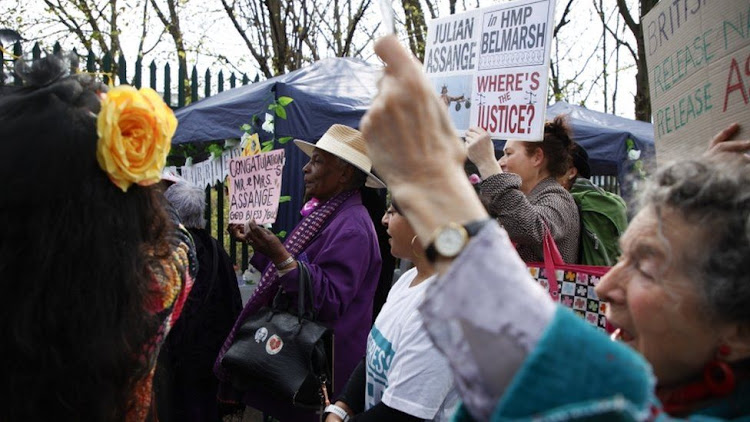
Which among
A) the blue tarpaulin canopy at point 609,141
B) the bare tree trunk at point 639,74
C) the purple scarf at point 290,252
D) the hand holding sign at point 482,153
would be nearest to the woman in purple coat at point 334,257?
the purple scarf at point 290,252

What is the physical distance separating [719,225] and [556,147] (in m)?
2.39

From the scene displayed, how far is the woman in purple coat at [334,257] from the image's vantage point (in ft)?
11.7

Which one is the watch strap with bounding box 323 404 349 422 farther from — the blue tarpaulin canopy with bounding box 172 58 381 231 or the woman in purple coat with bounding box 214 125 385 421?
the blue tarpaulin canopy with bounding box 172 58 381 231

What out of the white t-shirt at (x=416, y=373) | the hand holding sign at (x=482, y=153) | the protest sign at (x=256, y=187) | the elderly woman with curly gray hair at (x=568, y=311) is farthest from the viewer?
the protest sign at (x=256, y=187)

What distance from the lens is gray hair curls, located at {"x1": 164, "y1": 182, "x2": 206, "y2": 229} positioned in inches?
174

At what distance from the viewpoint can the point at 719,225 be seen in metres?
1.13

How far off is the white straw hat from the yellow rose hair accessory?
2.40 metres

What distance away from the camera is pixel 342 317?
12.3 ft

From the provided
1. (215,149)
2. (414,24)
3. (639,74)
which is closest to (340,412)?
(215,149)

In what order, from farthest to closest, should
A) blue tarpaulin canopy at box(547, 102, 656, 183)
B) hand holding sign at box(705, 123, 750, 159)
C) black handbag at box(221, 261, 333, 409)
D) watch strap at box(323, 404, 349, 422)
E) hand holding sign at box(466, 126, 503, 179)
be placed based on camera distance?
blue tarpaulin canopy at box(547, 102, 656, 183), black handbag at box(221, 261, 333, 409), hand holding sign at box(466, 126, 503, 179), watch strap at box(323, 404, 349, 422), hand holding sign at box(705, 123, 750, 159)

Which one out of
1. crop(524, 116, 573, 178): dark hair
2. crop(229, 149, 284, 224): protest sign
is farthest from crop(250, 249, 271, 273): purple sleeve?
crop(524, 116, 573, 178): dark hair

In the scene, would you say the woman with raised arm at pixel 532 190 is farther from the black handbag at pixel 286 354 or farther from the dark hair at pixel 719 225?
the dark hair at pixel 719 225

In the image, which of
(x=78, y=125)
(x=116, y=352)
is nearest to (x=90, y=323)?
(x=116, y=352)

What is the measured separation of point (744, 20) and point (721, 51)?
12 cm
